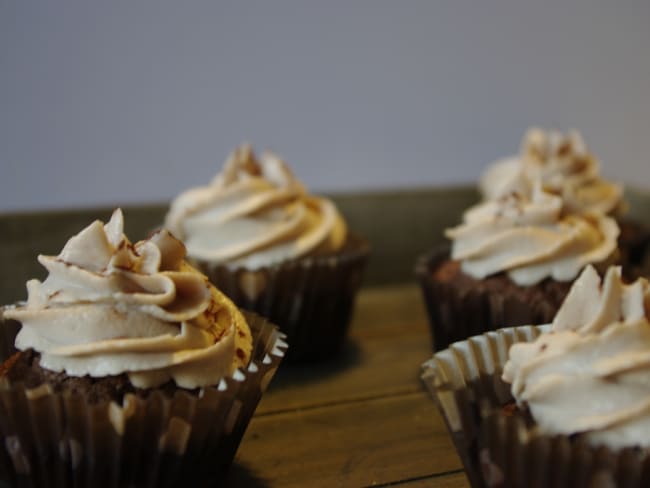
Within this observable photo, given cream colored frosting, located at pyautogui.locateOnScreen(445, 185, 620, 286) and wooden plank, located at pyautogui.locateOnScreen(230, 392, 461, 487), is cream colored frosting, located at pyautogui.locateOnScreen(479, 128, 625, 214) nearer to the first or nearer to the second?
cream colored frosting, located at pyautogui.locateOnScreen(445, 185, 620, 286)

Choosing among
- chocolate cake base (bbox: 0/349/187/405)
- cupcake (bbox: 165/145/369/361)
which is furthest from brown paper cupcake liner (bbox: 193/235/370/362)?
chocolate cake base (bbox: 0/349/187/405)

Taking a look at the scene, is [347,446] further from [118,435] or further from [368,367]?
[118,435]

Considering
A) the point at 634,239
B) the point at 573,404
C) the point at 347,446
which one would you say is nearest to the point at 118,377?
the point at 347,446

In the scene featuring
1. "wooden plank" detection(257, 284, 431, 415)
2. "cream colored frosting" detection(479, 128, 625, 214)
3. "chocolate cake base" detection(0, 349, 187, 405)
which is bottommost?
"wooden plank" detection(257, 284, 431, 415)

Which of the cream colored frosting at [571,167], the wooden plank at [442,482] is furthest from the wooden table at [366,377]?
the cream colored frosting at [571,167]

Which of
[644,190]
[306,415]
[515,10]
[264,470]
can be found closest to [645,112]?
[644,190]
